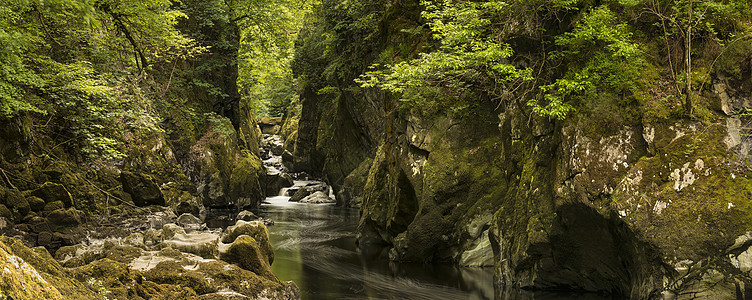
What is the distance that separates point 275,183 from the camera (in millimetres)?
31234

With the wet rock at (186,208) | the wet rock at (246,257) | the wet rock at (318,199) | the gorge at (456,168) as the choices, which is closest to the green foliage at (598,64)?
the gorge at (456,168)

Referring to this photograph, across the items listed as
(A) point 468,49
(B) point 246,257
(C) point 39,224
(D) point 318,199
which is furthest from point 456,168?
(D) point 318,199

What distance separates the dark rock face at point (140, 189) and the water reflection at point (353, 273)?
4251 mm

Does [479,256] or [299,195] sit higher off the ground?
[479,256]

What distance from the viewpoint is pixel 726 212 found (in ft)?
24.6

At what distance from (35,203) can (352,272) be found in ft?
26.6

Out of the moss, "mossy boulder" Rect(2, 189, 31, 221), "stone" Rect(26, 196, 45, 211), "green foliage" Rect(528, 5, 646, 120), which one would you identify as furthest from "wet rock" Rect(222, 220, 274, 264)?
the moss

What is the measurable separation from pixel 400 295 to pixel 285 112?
1518 inches

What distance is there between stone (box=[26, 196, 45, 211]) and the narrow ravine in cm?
602

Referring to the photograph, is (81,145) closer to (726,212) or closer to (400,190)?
(400,190)

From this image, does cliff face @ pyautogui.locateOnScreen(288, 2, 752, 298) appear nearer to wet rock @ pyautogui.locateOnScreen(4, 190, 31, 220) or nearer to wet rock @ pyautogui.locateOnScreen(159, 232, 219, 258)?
wet rock @ pyautogui.locateOnScreen(159, 232, 219, 258)

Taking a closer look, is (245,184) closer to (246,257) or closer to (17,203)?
(17,203)

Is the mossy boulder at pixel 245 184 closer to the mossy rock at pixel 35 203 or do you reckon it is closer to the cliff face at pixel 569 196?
the cliff face at pixel 569 196

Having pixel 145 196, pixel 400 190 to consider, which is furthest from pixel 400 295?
pixel 145 196
